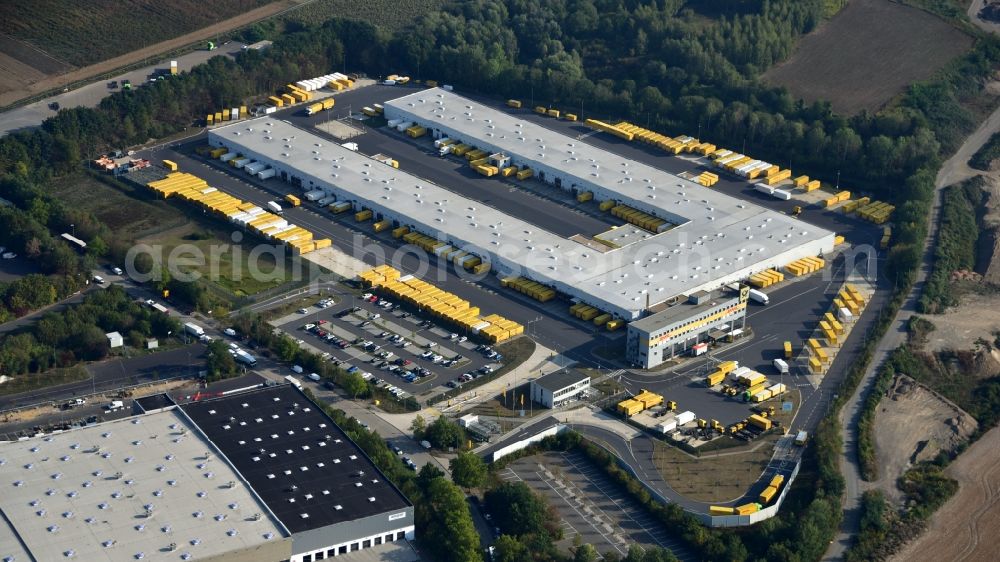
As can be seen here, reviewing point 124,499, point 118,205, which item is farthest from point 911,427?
point 118,205

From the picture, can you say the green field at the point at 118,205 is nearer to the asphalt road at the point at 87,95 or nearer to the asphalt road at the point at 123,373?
the asphalt road at the point at 87,95

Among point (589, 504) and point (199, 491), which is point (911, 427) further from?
point (199, 491)

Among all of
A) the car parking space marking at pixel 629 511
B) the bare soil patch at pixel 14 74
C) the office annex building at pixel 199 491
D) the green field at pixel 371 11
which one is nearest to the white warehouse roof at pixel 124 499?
the office annex building at pixel 199 491

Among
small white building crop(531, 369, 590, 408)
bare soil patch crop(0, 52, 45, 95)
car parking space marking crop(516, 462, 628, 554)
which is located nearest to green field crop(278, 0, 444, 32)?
bare soil patch crop(0, 52, 45, 95)

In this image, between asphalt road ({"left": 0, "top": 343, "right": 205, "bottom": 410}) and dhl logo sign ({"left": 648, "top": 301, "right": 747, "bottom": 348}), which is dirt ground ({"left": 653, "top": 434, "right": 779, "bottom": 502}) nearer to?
dhl logo sign ({"left": 648, "top": 301, "right": 747, "bottom": 348})

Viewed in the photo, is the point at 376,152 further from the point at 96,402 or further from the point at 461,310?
the point at 96,402
